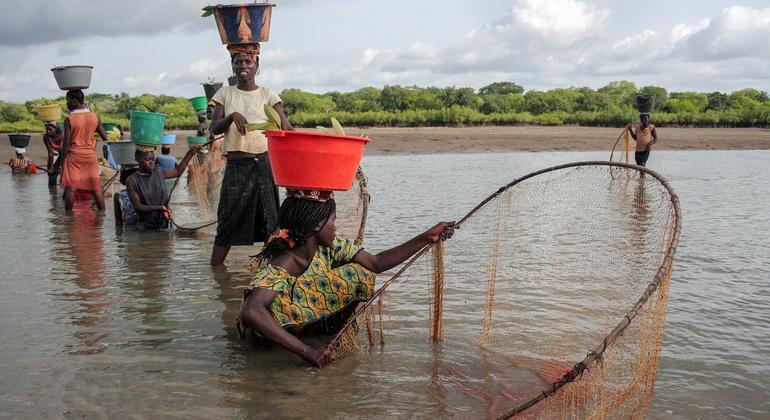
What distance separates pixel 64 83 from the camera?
7.93 meters

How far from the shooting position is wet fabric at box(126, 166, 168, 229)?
7.05 metres

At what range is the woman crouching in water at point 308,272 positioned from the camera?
321cm

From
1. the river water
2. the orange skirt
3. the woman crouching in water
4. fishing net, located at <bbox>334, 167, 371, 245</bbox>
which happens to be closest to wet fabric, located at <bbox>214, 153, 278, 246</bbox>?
the river water

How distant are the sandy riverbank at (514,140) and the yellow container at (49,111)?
8103 millimetres

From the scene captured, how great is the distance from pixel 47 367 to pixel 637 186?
3.10 metres

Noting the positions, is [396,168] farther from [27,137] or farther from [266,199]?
[266,199]

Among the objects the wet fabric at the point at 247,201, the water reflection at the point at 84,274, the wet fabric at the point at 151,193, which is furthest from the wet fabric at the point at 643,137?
the wet fabric at the point at 247,201

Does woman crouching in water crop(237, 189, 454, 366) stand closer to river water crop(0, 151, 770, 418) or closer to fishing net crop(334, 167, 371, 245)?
river water crop(0, 151, 770, 418)

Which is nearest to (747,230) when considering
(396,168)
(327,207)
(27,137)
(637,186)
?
(637,186)

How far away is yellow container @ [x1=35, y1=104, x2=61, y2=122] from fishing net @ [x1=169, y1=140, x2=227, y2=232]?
516 cm

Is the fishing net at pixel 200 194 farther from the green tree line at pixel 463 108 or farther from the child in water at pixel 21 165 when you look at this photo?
the green tree line at pixel 463 108

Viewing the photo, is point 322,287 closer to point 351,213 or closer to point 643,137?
point 351,213

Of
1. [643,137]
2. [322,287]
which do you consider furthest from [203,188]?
[643,137]

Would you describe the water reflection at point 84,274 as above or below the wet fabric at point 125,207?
below
